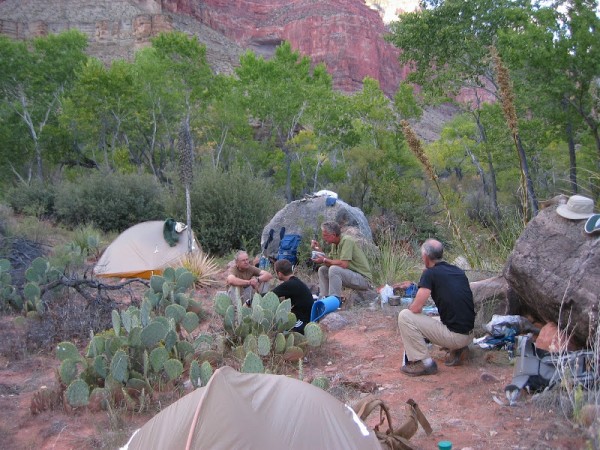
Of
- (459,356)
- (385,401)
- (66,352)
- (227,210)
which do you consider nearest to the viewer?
(385,401)

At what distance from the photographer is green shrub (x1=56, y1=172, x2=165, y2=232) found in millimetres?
17547

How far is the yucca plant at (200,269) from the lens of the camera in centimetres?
1101

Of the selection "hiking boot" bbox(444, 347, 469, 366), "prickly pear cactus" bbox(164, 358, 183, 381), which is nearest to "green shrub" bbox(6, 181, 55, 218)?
"prickly pear cactus" bbox(164, 358, 183, 381)

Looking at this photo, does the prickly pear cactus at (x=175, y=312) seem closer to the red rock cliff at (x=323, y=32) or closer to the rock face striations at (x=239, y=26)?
the rock face striations at (x=239, y=26)

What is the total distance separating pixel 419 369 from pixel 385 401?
66 centimetres

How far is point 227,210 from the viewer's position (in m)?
14.5

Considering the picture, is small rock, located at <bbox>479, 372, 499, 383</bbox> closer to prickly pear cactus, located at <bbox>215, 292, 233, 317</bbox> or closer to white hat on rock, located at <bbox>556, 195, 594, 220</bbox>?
white hat on rock, located at <bbox>556, 195, 594, 220</bbox>

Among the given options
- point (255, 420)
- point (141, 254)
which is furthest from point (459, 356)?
point (141, 254)

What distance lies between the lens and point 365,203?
1844 centimetres

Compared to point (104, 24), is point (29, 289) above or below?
below

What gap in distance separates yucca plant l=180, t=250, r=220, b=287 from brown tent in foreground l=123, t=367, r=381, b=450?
737 centimetres

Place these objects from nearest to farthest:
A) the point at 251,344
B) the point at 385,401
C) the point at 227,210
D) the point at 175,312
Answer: the point at 385,401 → the point at 251,344 → the point at 175,312 → the point at 227,210

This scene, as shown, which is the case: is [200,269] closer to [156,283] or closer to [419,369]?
[156,283]

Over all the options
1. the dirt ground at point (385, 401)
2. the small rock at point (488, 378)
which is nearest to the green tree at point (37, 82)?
the dirt ground at point (385, 401)
